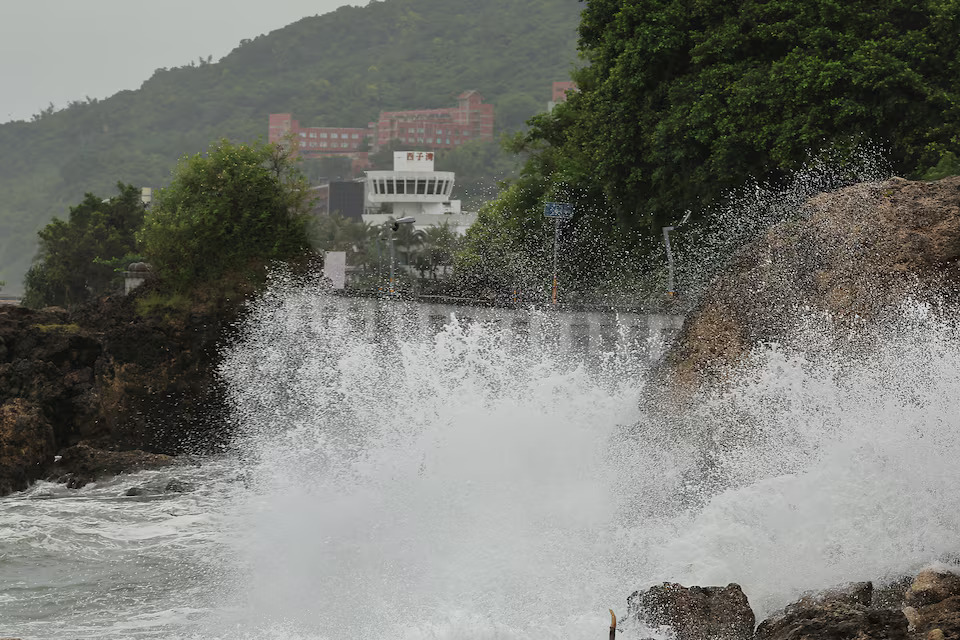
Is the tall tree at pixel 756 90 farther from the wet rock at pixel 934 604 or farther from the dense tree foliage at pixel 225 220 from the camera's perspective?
the wet rock at pixel 934 604

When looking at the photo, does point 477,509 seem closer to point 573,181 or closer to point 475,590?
point 475,590

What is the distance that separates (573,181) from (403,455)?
23511 millimetres

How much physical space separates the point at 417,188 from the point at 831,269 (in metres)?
99.7

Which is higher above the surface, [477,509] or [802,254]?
[802,254]

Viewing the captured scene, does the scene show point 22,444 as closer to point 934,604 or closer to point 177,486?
point 177,486

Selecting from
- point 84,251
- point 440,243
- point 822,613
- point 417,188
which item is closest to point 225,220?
point 84,251

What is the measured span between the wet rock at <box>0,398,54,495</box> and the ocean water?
3.42m

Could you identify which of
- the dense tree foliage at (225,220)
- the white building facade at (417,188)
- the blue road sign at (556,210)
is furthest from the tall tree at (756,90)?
the white building facade at (417,188)

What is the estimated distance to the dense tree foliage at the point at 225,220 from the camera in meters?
39.4

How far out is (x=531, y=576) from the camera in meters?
14.1

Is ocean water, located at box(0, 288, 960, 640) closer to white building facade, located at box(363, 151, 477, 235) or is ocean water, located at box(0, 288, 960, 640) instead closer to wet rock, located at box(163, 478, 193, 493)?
wet rock, located at box(163, 478, 193, 493)

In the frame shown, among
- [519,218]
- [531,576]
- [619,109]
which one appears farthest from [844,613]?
[519,218]

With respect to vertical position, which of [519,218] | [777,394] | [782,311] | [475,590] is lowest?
[475,590]

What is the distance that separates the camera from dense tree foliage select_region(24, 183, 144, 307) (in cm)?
6309
